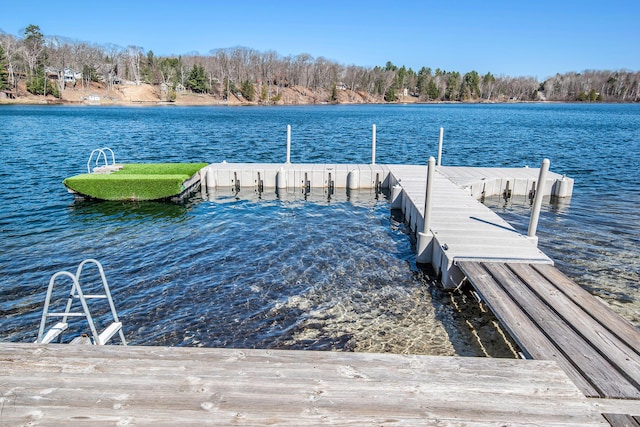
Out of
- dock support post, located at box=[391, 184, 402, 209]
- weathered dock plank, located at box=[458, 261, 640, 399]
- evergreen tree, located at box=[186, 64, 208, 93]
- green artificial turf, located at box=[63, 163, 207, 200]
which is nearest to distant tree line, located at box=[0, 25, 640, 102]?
evergreen tree, located at box=[186, 64, 208, 93]

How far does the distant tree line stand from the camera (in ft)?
346

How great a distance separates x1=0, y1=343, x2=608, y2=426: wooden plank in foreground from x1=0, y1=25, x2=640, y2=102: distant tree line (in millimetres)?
107837

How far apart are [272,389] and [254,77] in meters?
152

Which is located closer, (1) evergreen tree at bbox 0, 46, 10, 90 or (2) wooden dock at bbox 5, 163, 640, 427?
(2) wooden dock at bbox 5, 163, 640, 427

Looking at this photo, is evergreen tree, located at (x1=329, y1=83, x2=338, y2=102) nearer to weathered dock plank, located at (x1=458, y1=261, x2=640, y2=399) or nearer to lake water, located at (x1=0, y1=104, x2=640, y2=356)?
Answer: lake water, located at (x1=0, y1=104, x2=640, y2=356)

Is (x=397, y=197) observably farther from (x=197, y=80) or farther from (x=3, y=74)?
(x=197, y=80)

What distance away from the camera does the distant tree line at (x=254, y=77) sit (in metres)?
105

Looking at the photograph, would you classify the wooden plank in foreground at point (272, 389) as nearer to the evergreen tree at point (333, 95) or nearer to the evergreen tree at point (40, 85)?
the evergreen tree at point (40, 85)

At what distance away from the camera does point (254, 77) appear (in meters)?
146

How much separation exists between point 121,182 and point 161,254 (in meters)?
5.69

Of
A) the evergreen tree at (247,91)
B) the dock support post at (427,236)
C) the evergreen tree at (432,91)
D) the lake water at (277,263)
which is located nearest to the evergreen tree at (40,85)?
the evergreen tree at (247,91)

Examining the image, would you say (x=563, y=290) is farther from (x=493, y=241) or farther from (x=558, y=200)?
(x=558, y=200)

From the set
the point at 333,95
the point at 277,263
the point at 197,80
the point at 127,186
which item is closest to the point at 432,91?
the point at 333,95

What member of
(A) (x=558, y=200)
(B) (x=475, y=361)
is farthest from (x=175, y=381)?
(A) (x=558, y=200)
